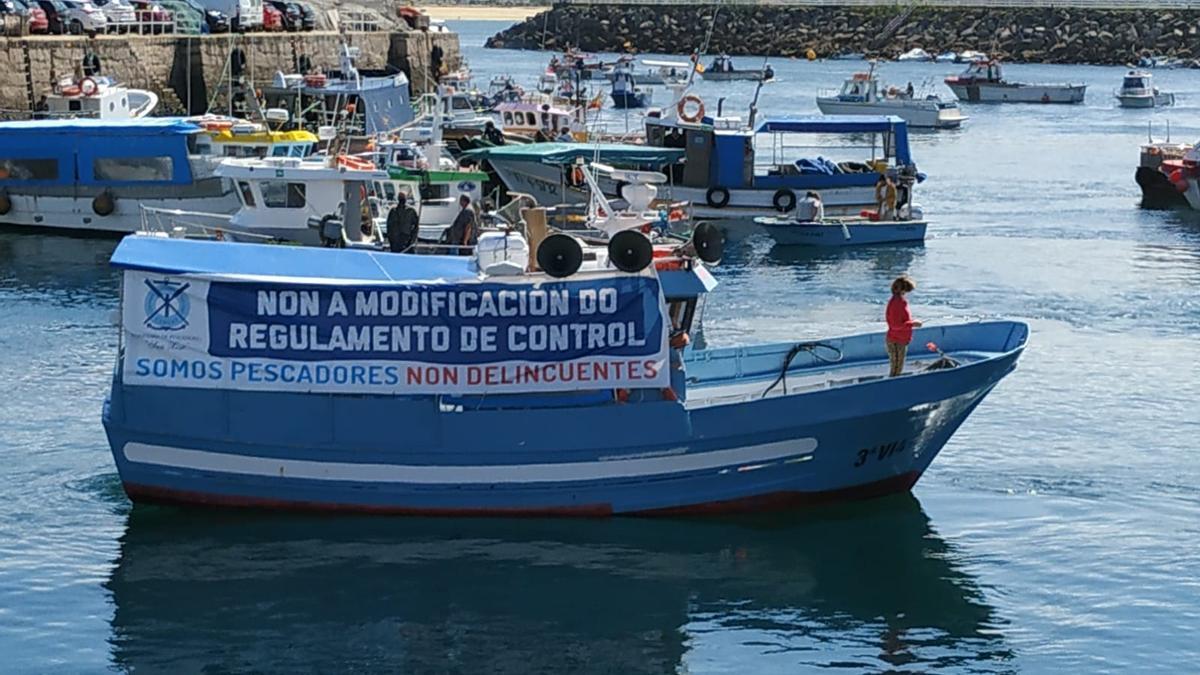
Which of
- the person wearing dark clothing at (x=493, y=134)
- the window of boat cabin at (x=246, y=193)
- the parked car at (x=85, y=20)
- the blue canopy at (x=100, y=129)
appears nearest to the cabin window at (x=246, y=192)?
the window of boat cabin at (x=246, y=193)

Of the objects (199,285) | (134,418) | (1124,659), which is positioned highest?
(199,285)

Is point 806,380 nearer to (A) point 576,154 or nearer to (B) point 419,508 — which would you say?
(B) point 419,508

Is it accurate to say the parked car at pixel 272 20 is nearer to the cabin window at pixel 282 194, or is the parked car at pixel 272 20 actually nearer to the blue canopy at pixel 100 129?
the blue canopy at pixel 100 129

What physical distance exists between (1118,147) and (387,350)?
62.1 m

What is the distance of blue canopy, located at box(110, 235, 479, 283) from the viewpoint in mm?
22125

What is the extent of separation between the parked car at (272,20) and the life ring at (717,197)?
34.6 metres

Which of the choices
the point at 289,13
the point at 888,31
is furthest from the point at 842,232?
the point at 888,31

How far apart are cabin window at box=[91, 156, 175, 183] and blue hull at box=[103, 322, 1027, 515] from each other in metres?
24.4

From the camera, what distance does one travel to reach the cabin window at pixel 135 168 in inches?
1812

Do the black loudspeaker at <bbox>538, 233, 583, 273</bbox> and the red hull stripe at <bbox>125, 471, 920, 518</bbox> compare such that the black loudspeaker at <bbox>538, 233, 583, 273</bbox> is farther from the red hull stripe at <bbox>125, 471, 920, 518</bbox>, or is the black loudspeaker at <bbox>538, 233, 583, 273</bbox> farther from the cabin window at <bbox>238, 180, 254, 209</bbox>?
the cabin window at <bbox>238, 180, 254, 209</bbox>

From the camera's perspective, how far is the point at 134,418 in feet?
72.6

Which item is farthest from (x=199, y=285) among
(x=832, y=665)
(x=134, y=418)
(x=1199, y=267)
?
(x=1199, y=267)

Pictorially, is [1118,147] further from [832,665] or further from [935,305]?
[832,665]

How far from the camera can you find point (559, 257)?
21.8 m
